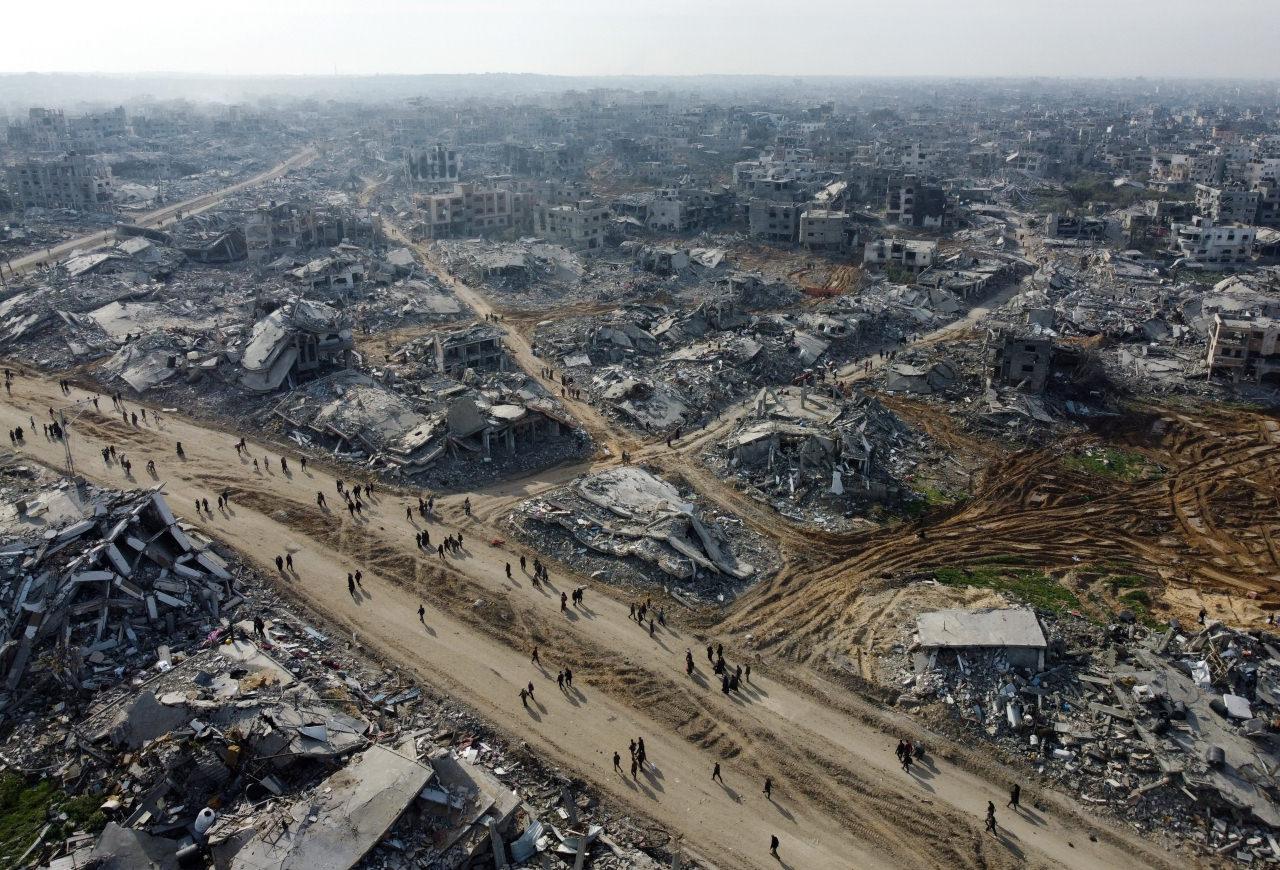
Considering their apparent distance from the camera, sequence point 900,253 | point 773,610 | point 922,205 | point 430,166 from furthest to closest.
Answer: point 430,166 < point 922,205 < point 900,253 < point 773,610

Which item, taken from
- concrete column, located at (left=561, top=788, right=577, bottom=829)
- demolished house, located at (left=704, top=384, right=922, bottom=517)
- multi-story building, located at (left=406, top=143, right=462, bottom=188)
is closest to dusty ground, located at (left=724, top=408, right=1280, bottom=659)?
demolished house, located at (left=704, top=384, right=922, bottom=517)

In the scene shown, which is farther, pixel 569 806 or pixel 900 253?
pixel 900 253

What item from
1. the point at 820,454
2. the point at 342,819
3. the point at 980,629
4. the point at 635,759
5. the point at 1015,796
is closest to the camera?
the point at 342,819

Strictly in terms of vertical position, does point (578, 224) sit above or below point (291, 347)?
above

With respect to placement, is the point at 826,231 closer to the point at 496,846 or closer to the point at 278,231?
the point at 278,231

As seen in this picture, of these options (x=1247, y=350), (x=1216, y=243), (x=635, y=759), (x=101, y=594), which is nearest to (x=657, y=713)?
(x=635, y=759)

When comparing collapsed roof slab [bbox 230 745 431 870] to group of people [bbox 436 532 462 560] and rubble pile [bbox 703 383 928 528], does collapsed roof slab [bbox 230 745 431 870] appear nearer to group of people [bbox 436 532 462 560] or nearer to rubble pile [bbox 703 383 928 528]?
group of people [bbox 436 532 462 560]
